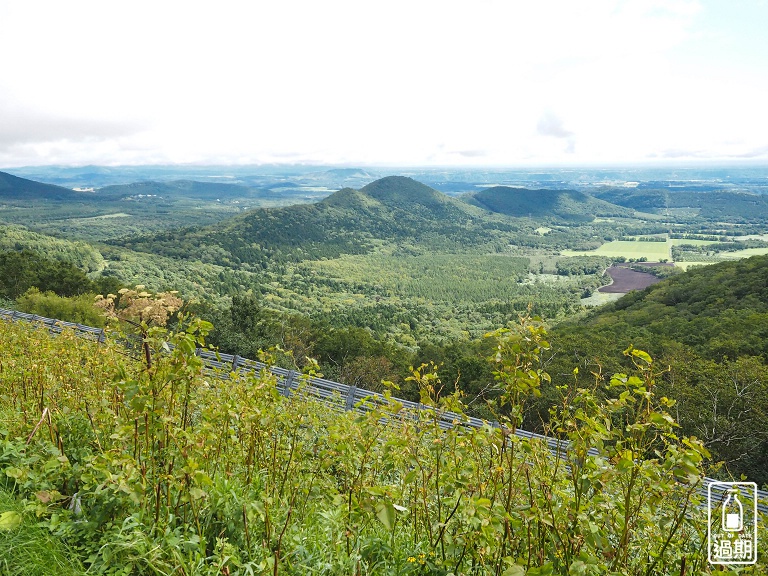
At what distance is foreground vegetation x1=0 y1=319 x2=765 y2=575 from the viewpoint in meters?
2.41

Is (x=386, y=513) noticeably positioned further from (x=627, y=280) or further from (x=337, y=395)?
(x=627, y=280)

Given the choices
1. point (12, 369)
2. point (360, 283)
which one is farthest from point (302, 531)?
point (360, 283)

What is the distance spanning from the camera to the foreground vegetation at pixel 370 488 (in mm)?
2412

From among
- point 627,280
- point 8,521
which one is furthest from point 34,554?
point 627,280

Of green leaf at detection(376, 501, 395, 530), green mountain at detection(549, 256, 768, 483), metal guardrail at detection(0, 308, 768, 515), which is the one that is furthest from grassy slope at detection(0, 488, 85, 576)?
green mountain at detection(549, 256, 768, 483)

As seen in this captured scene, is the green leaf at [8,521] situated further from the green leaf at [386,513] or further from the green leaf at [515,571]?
the green leaf at [515,571]

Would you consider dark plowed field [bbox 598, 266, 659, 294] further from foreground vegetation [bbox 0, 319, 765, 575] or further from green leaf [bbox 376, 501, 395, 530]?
green leaf [bbox 376, 501, 395, 530]

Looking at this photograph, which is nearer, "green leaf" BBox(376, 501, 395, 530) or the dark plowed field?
"green leaf" BBox(376, 501, 395, 530)

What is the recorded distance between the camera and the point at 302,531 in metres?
3.28

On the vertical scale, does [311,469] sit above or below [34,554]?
below

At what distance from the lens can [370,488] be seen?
2289 millimetres

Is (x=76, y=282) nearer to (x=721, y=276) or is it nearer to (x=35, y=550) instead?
(x=35, y=550)

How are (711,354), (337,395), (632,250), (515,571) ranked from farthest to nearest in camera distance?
(632,250) → (711,354) → (337,395) → (515,571)

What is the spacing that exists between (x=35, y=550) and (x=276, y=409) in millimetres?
1710
